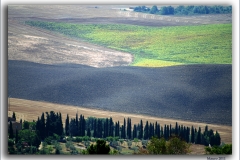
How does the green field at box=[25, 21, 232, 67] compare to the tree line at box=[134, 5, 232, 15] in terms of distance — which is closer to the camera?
the tree line at box=[134, 5, 232, 15]

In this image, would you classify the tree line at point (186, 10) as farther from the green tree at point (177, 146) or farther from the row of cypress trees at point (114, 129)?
the green tree at point (177, 146)

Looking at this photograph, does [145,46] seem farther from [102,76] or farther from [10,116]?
[10,116]

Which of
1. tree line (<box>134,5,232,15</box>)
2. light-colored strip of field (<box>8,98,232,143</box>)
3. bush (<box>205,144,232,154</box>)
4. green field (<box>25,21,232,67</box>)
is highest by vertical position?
tree line (<box>134,5,232,15</box>)

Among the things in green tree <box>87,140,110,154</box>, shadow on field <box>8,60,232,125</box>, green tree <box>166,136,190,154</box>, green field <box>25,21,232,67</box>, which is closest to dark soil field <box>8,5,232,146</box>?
shadow on field <box>8,60,232,125</box>

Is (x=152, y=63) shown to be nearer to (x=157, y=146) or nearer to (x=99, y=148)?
(x=157, y=146)

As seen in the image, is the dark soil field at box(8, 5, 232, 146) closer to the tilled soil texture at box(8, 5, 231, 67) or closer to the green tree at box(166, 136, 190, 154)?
the tilled soil texture at box(8, 5, 231, 67)

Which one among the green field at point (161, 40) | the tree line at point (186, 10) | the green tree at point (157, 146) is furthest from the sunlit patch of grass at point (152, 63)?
the green tree at point (157, 146)

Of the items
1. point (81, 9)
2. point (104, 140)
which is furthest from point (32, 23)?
point (104, 140)
